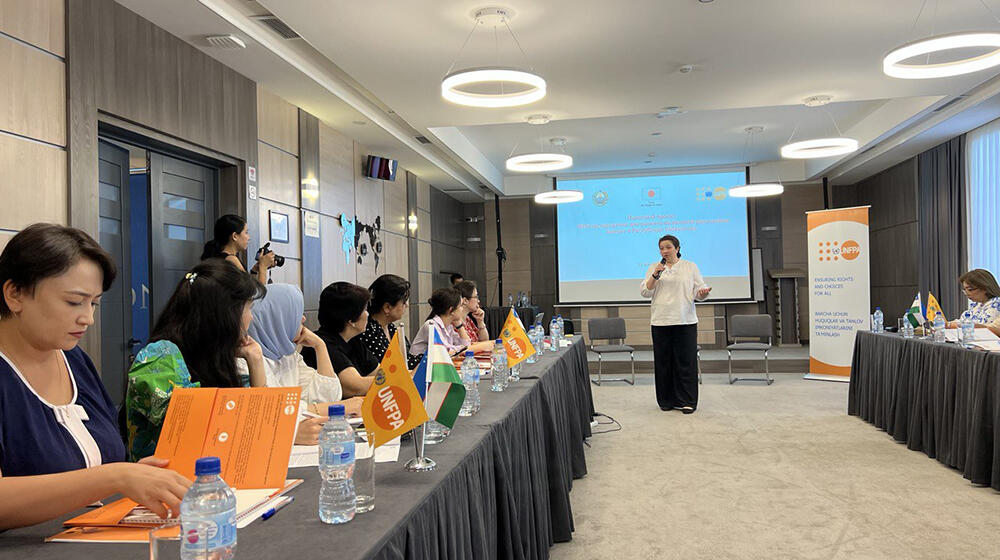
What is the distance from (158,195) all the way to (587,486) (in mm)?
3349

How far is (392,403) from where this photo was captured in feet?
4.92

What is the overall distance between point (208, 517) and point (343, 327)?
85.8 inches

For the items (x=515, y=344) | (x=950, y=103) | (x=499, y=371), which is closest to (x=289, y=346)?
(x=499, y=371)

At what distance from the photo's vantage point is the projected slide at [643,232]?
10.5 m

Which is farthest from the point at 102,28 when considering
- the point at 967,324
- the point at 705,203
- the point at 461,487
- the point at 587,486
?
the point at 705,203

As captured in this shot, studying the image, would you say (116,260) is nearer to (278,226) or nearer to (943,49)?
(278,226)

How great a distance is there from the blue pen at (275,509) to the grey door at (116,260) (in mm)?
3033

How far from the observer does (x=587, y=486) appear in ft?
12.6

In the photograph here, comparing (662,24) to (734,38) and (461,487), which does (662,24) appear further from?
(461,487)

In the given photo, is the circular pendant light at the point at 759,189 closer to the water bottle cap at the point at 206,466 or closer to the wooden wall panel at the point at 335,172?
the wooden wall panel at the point at 335,172

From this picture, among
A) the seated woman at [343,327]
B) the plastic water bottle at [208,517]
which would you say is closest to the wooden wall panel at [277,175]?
the seated woman at [343,327]

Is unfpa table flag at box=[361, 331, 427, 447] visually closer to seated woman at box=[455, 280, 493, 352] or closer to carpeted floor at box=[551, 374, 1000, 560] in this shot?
carpeted floor at box=[551, 374, 1000, 560]

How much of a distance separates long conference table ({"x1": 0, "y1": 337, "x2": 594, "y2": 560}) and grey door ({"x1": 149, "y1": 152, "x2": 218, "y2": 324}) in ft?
8.51

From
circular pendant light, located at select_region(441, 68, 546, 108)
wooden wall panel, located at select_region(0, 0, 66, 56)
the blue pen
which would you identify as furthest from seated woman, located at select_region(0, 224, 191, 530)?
circular pendant light, located at select_region(441, 68, 546, 108)
